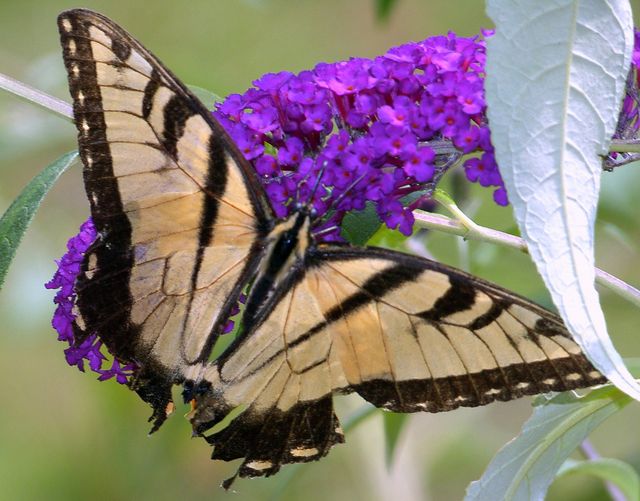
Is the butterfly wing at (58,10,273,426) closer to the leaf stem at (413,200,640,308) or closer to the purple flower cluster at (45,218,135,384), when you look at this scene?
the purple flower cluster at (45,218,135,384)

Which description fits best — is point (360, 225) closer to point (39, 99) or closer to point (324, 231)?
point (324, 231)

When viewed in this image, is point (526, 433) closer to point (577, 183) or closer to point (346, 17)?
point (577, 183)

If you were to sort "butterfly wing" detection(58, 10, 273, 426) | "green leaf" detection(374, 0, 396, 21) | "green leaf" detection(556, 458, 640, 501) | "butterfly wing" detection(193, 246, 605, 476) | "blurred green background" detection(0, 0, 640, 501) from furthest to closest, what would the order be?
"blurred green background" detection(0, 0, 640, 501)
"green leaf" detection(374, 0, 396, 21)
"green leaf" detection(556, 458, 640, 501)
"butterfly wing" detection(58, 10, 273, 426)
"butterfly wing" detection(193, 246, 605, 476)

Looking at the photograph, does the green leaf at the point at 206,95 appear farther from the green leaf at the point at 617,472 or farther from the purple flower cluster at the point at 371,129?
the green leaf at the point at 617,472

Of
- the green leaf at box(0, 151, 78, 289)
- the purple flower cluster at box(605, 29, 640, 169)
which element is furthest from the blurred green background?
the purple flower cluster at box(605, 29, 640, 169)

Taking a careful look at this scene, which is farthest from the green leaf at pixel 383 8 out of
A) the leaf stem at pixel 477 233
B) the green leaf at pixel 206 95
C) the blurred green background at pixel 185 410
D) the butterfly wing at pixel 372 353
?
the butterfly wing at pixel 372 353

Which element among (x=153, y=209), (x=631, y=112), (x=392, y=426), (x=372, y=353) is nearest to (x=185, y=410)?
(x=392, y=426)
